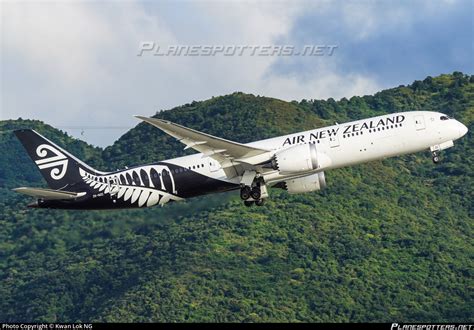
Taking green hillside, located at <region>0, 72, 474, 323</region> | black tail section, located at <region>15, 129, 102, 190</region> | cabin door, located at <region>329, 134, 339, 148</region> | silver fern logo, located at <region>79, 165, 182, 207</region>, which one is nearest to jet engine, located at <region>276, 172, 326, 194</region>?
cabin door, located at <region>329, 134, 339, 148</region>

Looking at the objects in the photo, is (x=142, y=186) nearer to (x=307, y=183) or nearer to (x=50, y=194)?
(x=50, y=194)

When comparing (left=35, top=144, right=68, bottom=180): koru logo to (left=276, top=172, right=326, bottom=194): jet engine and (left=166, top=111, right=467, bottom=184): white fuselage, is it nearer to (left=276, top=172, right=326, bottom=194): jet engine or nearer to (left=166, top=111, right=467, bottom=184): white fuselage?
(left=166, top=111, right=467, bottom=184): white fuselage

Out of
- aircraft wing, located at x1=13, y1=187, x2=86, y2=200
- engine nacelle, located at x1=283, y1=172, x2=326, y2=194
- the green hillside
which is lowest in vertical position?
the green hillside

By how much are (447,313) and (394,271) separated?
342 inches

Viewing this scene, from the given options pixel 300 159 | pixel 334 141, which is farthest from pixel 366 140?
pixel 300 159

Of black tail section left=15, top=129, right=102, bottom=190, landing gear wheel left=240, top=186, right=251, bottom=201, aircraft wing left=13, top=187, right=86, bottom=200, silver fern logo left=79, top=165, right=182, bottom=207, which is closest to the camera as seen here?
aircraft wing left=13, top=187, right=86, bottom=200

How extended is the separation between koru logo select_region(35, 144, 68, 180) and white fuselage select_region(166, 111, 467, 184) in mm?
8449

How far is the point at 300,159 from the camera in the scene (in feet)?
207

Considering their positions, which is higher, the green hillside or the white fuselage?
the white fuselage

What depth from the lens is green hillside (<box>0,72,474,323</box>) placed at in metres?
95.8

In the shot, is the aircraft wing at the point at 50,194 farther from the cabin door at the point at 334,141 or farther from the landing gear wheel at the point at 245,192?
the cabin door at the point at 334,141

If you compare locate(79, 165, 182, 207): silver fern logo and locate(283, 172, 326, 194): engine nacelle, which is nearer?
locate(79, 165, 182, 207): silver fern logo

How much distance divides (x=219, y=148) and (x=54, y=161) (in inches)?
493


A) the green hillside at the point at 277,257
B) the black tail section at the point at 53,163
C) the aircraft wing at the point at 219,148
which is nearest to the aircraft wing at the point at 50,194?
the black tail section at the point at 53,163
